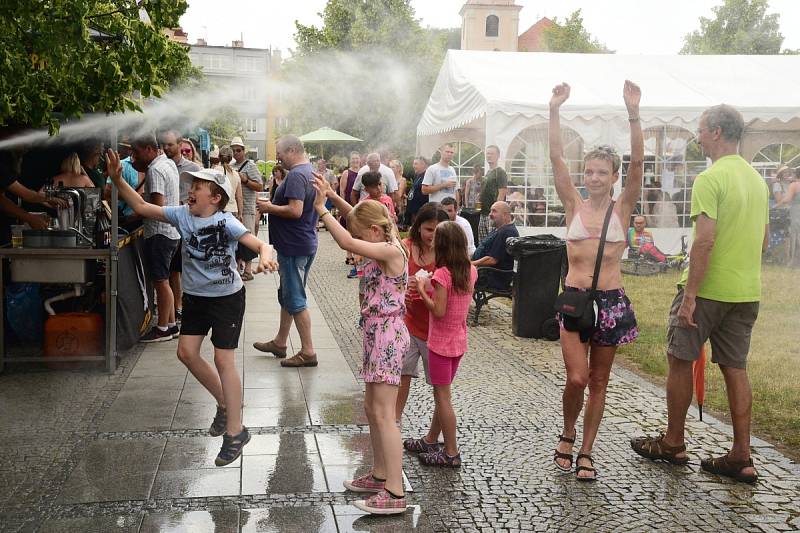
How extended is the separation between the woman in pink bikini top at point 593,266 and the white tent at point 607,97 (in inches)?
409

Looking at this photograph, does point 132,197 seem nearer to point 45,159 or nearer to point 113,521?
point 113,521

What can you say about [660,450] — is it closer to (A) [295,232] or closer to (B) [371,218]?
(B) [371,218]

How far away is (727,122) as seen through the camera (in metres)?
5.12

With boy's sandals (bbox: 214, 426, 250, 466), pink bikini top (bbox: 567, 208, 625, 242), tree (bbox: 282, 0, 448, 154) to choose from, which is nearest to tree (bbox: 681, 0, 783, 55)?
tree (bbox: 282, 0, 448, 154)

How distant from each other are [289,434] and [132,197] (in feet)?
5.99

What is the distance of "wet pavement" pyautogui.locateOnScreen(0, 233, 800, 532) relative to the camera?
445cm

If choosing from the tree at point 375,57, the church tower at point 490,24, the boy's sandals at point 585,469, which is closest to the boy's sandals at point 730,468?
the boy's sandals at point 585,469

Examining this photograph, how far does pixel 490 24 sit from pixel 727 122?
87141 millimetres

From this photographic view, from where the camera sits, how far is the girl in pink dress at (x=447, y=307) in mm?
5055

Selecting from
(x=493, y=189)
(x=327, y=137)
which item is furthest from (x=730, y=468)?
(x=327, y=137)

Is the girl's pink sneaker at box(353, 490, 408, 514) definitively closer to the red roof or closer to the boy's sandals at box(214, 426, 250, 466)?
the boy's sandals at box(214, 426, 250, 466)

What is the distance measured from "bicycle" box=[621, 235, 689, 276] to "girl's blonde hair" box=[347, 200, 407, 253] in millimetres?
11735

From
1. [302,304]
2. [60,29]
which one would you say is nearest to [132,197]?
[60,29]

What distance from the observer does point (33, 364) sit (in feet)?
25.4
